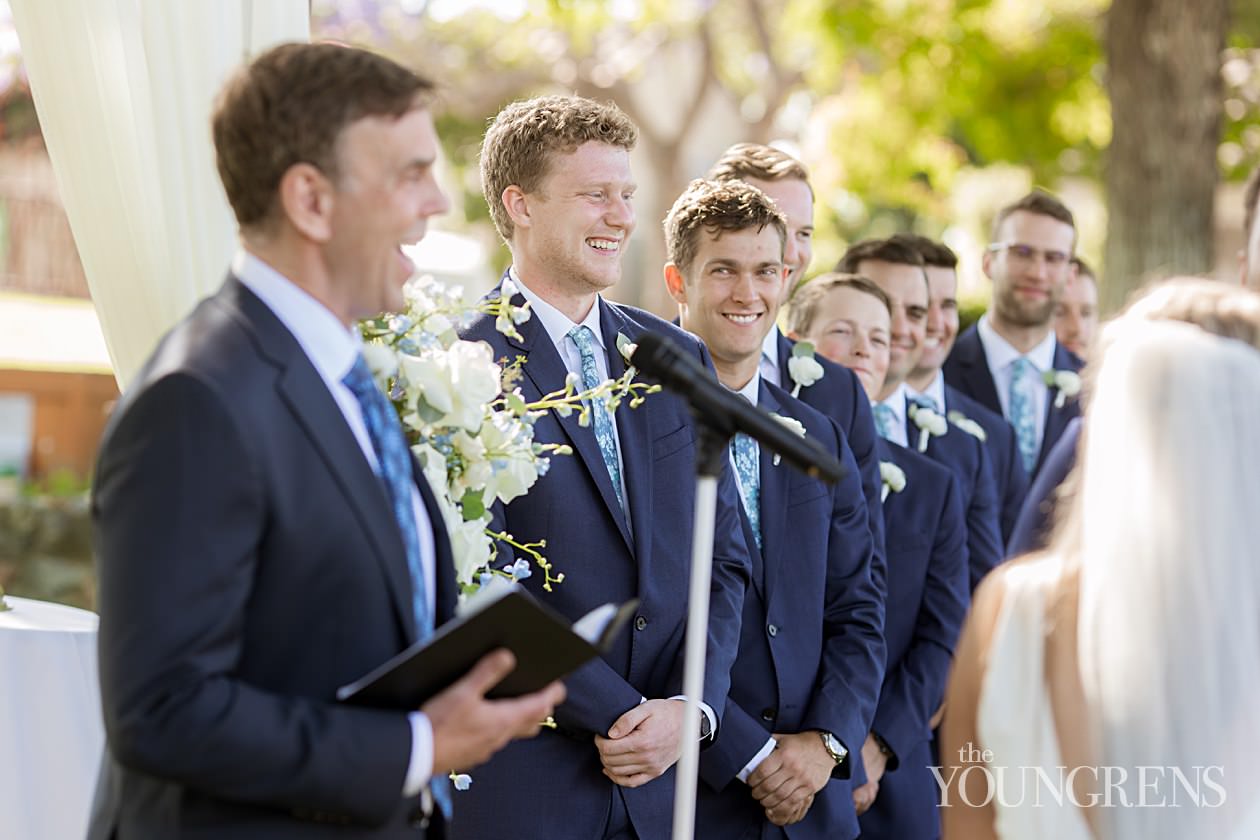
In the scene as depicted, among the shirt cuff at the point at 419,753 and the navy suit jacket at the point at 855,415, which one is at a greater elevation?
the navy suit jacket at the point at 855,415

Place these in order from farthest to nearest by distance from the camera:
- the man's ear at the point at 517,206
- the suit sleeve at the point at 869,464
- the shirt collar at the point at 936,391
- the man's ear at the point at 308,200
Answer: the shirt collar at the point at 936,391
the suit sleeve at the point at 869,464
the man's ear at the point at 517,206
the man's ear at the point at 308,200

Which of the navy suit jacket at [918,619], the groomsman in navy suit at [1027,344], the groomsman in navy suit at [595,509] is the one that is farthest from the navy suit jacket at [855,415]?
the groomsman in navy suit at [1027,344]

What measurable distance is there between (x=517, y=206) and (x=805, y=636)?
1.44 meters

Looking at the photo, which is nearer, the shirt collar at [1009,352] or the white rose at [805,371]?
the white rose at [805,371]

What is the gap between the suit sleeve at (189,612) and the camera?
2.04 meters

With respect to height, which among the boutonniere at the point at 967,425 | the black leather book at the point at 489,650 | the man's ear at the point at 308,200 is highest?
the man's ear at the point at 308,200

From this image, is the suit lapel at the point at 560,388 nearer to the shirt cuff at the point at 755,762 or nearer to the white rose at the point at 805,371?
the shirt cuff at the point at 755,762

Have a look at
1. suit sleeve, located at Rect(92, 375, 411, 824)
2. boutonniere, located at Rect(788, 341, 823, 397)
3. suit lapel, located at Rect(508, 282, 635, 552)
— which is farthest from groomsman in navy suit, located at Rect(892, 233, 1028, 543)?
suit sleeve, located at Rect(92, 375, 411, 824)

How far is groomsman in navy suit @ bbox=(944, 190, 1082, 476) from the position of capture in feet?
20.6

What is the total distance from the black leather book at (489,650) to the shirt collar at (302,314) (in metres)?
0.46

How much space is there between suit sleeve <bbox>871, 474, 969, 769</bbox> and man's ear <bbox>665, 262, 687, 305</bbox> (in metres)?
1.17

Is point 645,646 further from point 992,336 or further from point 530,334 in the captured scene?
point 992,336

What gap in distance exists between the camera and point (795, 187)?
518 cm

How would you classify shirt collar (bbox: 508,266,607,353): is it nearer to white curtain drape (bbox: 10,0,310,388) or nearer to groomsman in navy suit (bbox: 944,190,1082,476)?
white curtain drape (bbox: 10,0,310,388)
